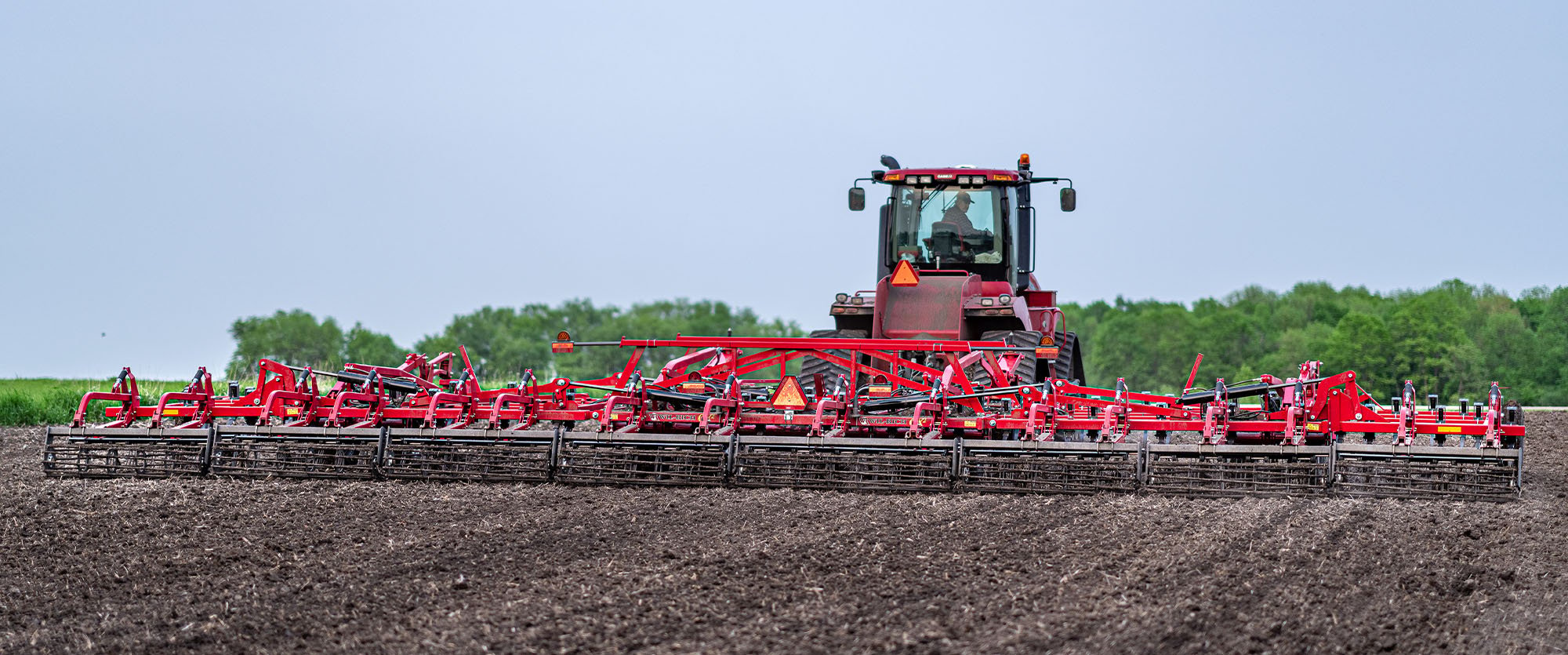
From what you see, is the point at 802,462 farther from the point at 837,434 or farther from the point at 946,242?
the point at 946,242

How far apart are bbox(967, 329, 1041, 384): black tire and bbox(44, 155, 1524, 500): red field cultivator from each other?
0.7 inches

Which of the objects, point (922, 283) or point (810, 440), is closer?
point (810, 440)

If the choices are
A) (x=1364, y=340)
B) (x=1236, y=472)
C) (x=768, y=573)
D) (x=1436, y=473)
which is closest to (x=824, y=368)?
(x=1236, y=472)

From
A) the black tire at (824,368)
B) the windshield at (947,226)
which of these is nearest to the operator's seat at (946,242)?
the windshield at (947,226)

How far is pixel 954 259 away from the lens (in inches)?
475

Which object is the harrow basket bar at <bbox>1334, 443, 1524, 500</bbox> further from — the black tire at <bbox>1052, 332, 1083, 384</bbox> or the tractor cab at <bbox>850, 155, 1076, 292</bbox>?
the tractor cab at <bbox>850, 155, 1076, 292</bbox>

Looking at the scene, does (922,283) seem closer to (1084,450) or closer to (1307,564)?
(1084,450)

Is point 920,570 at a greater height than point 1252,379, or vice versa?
point 1252,379

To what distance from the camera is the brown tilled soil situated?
4887 mm

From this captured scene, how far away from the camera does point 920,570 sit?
5.85m

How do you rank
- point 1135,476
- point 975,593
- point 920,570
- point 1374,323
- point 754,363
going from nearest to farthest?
point 975,593 < point 920,570 < point 1135,476 < point 754,363 < point 1374,323

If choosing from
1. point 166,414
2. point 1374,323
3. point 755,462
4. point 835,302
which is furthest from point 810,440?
point 1374,323

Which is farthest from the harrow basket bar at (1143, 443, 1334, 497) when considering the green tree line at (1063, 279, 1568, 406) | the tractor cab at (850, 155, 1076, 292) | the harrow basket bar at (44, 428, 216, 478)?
the green tree line at (1063, 279, 1568, 406)

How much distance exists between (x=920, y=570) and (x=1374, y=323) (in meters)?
33.8
